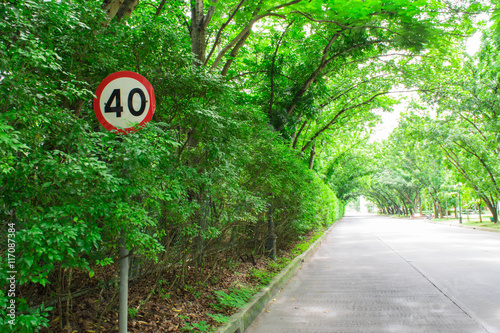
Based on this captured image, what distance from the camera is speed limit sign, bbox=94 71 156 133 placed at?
3091 millimetres

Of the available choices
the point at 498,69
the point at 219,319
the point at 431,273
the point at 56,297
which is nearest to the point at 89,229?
the point at 56,297


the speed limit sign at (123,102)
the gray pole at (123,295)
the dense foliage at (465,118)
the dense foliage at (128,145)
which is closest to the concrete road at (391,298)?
the dense foliage at (128,145)

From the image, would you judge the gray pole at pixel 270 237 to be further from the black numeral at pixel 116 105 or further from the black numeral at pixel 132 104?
the black numeral at pixel 116 105

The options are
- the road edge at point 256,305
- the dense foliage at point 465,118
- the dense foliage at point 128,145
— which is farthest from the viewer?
the dense foliage at point 465,118

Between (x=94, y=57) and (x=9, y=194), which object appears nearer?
(x=9, y=194)

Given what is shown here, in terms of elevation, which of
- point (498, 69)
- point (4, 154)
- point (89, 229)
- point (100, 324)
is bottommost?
point (100, 324)

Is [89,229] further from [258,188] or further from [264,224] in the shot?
[264,224]

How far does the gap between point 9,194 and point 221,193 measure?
280 centimetres

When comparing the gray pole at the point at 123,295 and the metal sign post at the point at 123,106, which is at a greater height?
the metal sign post at the point at 123,106

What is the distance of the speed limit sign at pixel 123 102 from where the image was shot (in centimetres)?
309

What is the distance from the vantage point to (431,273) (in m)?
8.20

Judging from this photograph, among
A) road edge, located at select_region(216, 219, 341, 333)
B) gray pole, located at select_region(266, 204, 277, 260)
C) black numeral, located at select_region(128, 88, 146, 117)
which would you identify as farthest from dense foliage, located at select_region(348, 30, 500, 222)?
black numeral, located at select_region(128, 88, 146, 117)

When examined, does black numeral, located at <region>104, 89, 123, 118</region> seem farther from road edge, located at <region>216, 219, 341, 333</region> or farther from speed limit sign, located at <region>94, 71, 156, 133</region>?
road edge, located at <region>216, 219, 341, 333</region>

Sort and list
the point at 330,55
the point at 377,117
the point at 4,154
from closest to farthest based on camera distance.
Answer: the point at 4,154, the point at 330,55, the point at 377,117
